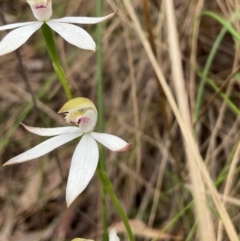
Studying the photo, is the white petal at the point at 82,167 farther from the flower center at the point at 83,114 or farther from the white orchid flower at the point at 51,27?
the white orchid flower at the point at 51,27

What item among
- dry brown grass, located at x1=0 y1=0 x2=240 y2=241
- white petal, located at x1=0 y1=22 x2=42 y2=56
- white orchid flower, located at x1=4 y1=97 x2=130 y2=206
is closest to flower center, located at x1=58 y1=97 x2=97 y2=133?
white orchid flower, located at x1=4 y1=97 x2=130 y2=206

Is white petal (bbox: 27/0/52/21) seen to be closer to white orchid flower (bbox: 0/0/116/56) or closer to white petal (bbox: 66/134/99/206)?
white orchid flower (bbox: 0/0/116/56)

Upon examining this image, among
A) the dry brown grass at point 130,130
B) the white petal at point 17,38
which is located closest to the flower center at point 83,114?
the white petal at point 17,38

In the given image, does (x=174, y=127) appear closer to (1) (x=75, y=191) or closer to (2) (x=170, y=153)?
(2) (x=170, y=153)

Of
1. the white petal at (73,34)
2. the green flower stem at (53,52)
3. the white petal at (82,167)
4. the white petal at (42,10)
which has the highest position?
the white petal at (42,10)

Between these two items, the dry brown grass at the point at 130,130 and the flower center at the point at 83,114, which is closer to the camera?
the flower center at the point at 83,114

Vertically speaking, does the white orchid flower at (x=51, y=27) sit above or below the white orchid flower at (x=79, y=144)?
above

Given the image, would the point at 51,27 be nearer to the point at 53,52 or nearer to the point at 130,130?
the point at 53,52
